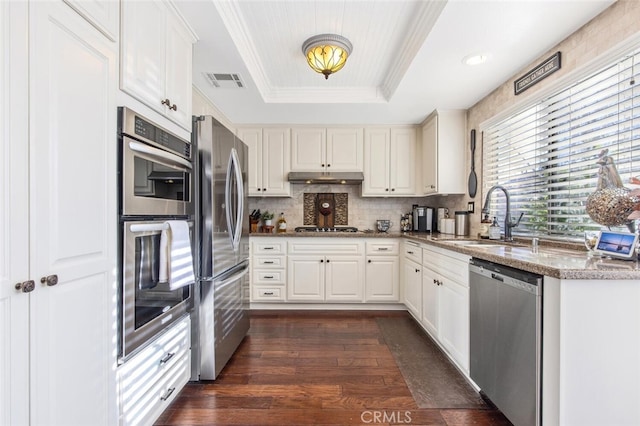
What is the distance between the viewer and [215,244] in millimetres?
1981

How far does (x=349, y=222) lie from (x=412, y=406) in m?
2.53

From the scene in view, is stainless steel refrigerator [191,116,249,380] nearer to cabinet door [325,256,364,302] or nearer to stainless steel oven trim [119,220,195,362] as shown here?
stainless steel oven trim [119,220,195,362]

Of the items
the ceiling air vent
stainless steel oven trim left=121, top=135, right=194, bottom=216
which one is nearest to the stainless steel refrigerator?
stainless steel oven trim left=121, top=135, right=194, bottom=216

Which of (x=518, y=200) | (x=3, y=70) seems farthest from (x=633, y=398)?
(x=3, y=70)

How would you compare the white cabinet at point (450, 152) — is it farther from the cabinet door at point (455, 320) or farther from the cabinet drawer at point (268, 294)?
the cabinet drawer at point (268, 294)

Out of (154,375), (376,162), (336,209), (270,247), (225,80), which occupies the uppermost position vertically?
(225,80)

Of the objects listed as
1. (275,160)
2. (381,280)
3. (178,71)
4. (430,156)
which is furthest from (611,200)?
(275,160)

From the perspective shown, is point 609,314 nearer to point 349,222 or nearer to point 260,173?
point 349,222

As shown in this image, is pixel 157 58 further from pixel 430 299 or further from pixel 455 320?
pixel 430 299

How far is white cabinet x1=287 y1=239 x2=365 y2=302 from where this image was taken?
3.45m

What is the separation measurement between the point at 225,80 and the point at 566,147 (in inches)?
102

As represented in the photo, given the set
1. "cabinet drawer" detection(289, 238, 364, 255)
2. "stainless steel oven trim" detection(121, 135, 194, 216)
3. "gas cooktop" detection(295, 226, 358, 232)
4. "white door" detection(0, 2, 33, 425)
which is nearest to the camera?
"white door" detection(0, 2, 33, 425)

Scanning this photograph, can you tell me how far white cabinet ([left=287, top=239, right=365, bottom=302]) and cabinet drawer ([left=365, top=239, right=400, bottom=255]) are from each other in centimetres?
25

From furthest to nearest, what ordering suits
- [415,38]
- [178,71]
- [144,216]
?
[415,38] → [178,71] → [144,216]
